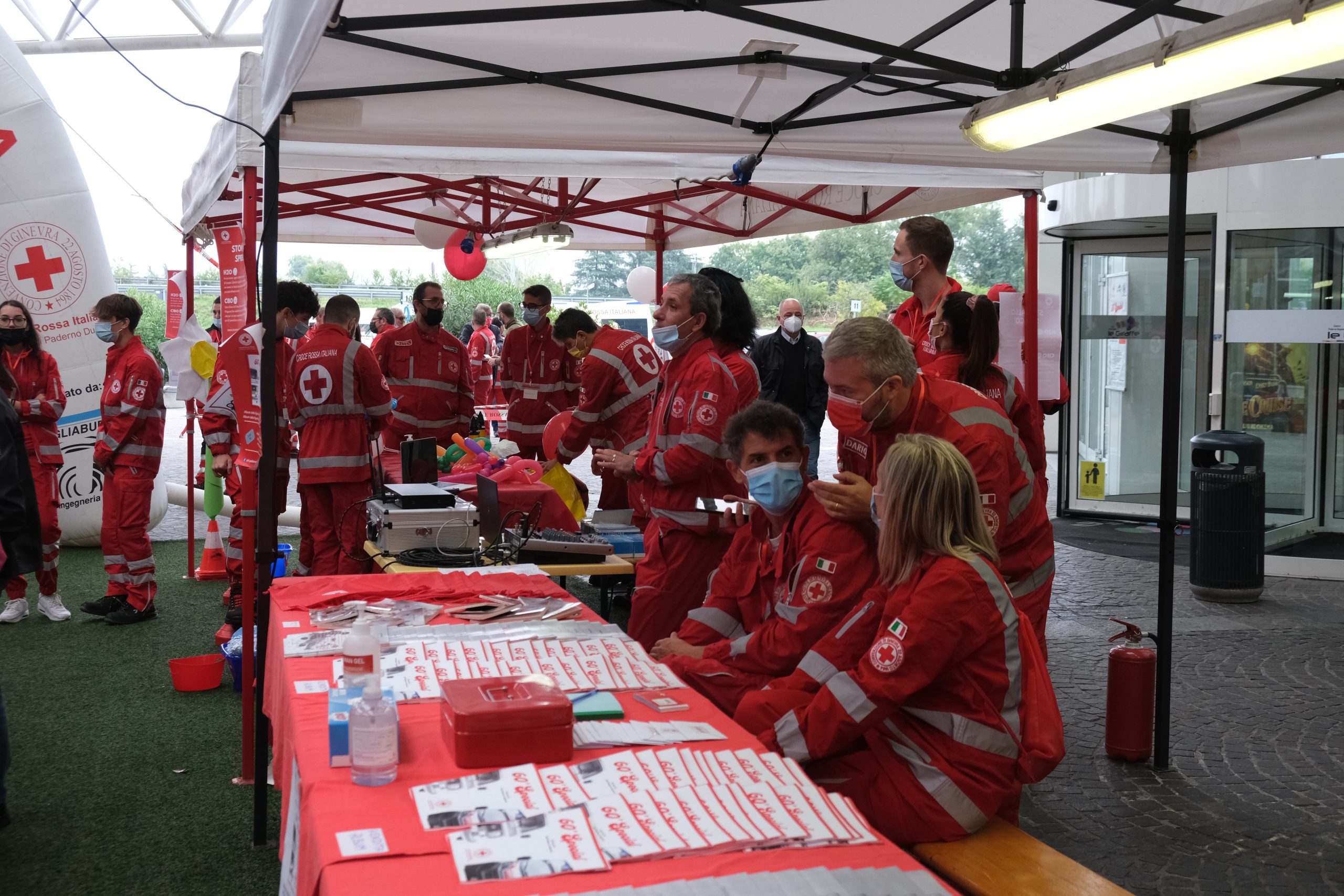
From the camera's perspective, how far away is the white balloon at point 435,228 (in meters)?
9.54

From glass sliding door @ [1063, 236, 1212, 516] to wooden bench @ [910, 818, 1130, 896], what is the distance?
8847 millimetres

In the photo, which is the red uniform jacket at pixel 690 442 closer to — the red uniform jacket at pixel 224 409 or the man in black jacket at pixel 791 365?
the red uniform jacket at pixel 224 409

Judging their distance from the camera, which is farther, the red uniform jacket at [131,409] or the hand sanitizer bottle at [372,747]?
the red uniform jacket at [131,409]

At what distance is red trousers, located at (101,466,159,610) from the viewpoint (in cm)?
638

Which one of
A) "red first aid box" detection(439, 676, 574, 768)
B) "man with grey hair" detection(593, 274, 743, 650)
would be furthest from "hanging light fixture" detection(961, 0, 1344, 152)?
"red first aid box" detection(439, 676, 574, 768)

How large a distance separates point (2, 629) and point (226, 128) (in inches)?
146

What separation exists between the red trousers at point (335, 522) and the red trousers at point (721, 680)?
3040 mm

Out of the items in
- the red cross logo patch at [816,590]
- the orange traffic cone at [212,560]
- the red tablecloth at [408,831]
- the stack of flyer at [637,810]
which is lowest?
the orange traffic cone at [212,560]

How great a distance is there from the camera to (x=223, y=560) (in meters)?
7.84

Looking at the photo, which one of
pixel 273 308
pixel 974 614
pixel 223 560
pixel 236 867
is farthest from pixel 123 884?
pixel 223 560

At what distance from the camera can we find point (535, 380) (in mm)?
8234

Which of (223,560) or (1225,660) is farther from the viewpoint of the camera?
(223,560)

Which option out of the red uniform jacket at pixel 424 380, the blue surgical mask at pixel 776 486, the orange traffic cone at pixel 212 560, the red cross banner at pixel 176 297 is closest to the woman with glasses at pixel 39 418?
the red cross banner at pixel 176 297

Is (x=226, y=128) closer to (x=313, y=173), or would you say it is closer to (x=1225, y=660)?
(x=313, y=173)
